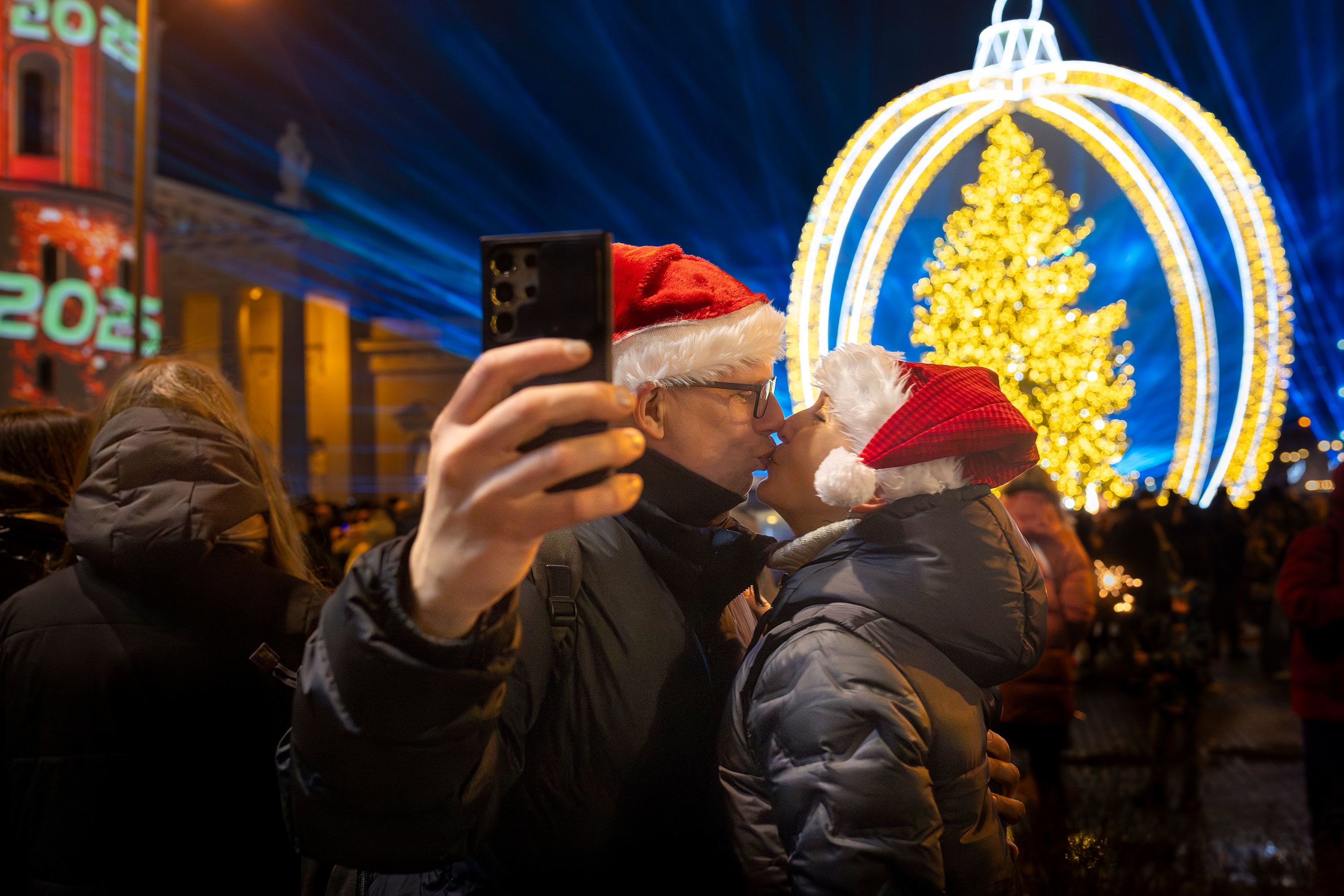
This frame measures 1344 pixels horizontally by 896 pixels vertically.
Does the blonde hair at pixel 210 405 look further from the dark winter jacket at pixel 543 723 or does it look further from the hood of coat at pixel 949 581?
the hood of coat at pixel 949 581

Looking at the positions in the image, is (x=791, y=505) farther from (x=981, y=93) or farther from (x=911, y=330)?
(x=911, y=330)

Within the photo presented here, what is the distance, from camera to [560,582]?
148 centimetres

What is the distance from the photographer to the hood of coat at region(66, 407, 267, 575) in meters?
2.07

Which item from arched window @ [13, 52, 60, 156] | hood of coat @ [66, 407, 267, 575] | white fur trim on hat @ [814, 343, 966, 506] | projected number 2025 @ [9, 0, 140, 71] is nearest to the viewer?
white fur trim on hat @ [814, 343, 966, 506]

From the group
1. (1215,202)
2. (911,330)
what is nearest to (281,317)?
(911,330)

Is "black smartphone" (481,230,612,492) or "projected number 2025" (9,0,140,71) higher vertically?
"projected number 2025" (9,0,140,71)

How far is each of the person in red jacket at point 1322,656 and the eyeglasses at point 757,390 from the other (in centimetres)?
418

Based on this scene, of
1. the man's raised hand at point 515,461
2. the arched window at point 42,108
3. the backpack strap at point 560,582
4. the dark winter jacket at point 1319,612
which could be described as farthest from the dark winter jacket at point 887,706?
the arched window at point 42,108

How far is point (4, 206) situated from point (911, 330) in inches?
1011

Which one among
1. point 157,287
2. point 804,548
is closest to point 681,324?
point 804,548

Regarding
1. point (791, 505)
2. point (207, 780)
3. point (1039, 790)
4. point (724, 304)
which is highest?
point (724, 304)

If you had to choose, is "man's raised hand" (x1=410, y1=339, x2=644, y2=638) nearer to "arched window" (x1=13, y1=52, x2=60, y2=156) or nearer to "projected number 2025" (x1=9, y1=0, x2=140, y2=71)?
"projected number 2025" (x1=9, y1=0, x2=140, y2=71)

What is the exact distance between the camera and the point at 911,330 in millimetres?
10414

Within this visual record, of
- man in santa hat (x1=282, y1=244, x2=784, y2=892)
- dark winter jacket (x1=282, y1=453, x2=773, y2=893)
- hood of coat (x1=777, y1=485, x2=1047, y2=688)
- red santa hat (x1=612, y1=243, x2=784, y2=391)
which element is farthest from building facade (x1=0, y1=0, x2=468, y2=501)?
hood of coat (x1=777, y1=485, x2=1047, y2=688)
